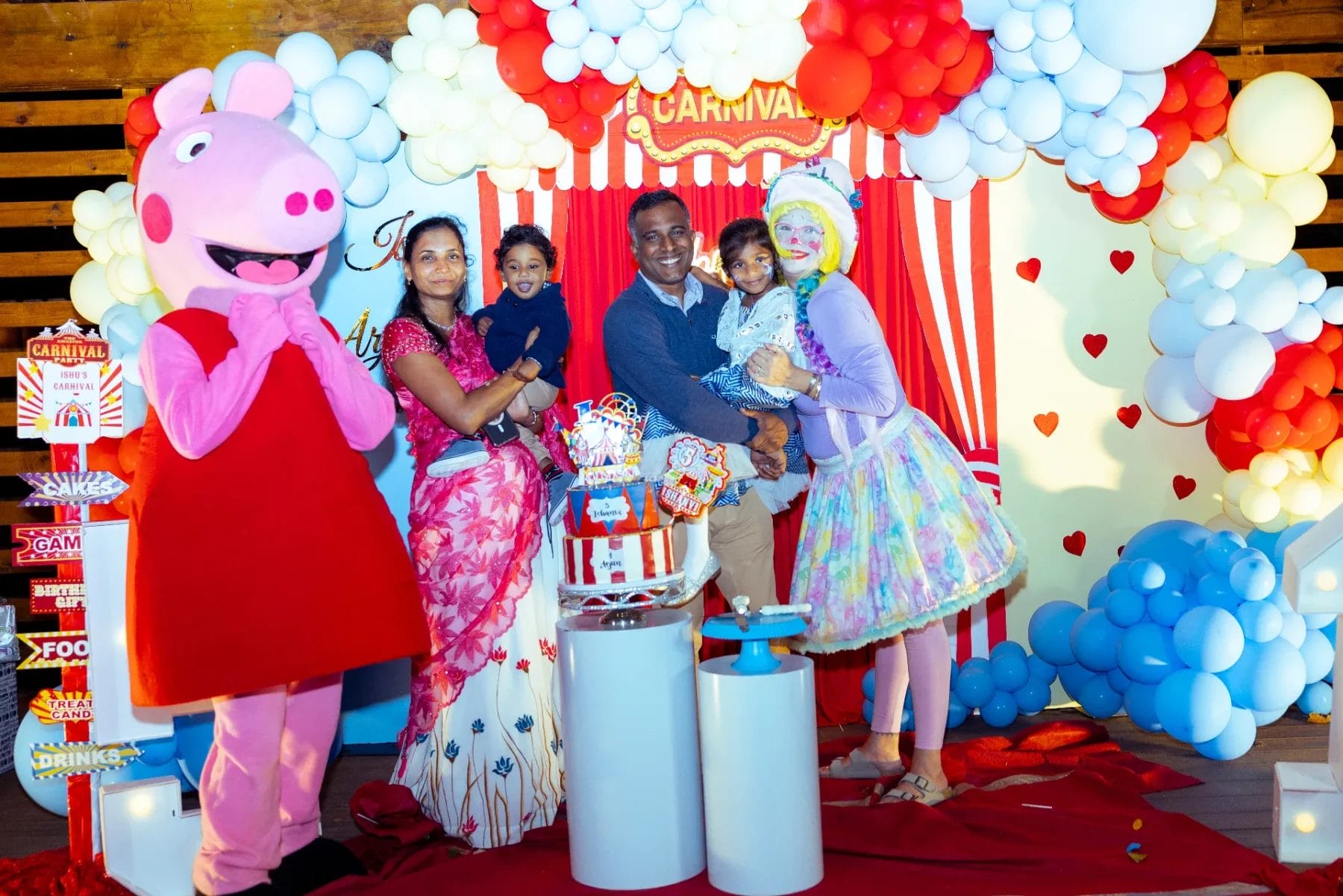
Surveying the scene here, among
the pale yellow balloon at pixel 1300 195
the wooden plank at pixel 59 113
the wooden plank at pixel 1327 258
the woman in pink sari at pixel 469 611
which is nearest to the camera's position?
the woman in pink sari at pixel 469 611

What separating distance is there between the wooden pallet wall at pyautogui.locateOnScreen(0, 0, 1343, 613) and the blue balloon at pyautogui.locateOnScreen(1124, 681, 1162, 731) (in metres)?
1.97

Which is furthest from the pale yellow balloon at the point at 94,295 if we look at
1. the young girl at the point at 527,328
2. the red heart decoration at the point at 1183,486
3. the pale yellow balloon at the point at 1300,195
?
the pale yellow balloon at the point at 1300,195

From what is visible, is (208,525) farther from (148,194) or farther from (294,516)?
(148,194)

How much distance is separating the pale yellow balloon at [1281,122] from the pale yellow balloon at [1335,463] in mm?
898

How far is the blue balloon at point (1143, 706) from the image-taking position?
400 cm

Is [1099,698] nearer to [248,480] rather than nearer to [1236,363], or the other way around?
[1236,363]

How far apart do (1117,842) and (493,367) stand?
2002 millimetres

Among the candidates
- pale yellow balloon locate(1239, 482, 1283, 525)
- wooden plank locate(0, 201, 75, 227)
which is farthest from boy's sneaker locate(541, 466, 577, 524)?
wooden plank locate(0, 201, 75, 227)

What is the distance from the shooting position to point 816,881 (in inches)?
116

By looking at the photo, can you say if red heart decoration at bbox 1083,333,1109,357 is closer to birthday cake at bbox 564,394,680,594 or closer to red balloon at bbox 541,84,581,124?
red balloon at bbox 541,84,581,124

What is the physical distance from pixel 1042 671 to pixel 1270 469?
3.31 feet

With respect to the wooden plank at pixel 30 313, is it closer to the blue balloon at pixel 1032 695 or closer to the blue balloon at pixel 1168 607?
the blue balloon at pixel 1032 695

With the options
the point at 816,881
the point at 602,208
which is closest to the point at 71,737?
the point at 816,881

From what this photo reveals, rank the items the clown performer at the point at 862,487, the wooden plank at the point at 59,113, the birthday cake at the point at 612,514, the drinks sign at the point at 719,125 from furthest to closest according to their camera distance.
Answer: the wooden plank at the point at 59,113
the drinks sign at the point at 719,125
the clown performer at the point at 862,487
the birthday cake at the point at 612,514
